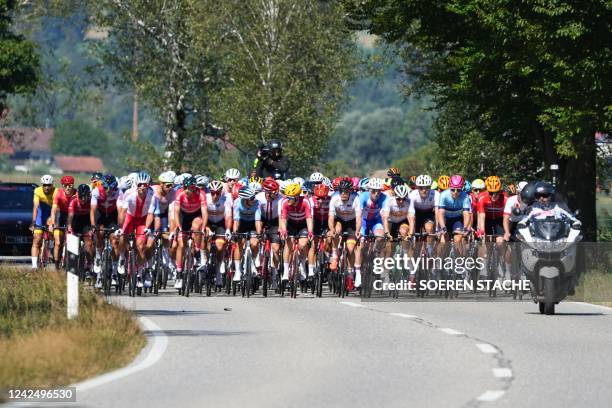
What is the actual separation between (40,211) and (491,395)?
59.2 ft

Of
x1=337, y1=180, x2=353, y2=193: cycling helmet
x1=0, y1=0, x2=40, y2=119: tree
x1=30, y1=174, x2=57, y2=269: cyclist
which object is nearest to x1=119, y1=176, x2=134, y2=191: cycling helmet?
x1=30, y1=174, x2=57, y2=269: cyclist

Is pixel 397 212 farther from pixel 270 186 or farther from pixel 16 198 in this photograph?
pixel 16 198

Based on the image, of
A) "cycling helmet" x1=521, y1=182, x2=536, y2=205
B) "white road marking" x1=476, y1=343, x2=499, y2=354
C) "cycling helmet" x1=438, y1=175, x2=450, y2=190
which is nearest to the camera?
"white road marking" x1=476, y1=343, x2=499, y2=354

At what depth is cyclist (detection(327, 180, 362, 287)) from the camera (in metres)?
26.7

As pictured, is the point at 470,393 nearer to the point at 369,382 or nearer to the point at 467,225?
the point at 369,382

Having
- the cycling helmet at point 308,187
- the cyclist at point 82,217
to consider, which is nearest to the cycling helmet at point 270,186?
the cyclist at point 82,217

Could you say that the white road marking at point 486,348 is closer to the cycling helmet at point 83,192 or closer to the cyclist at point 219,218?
the cyclist at point 219,218

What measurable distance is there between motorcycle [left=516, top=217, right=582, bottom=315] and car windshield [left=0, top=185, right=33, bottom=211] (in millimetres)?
19164

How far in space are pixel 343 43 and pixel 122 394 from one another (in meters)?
47.2

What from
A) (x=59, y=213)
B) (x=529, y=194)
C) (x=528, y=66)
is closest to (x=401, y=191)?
(x=529, y=194)

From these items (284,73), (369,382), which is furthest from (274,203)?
(284,73)

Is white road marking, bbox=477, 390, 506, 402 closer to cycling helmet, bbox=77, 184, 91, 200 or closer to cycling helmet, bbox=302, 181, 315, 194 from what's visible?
cycling helmet, bbox=77, 184, 91, 200

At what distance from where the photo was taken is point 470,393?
43.0 feet

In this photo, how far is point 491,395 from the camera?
12953mm
